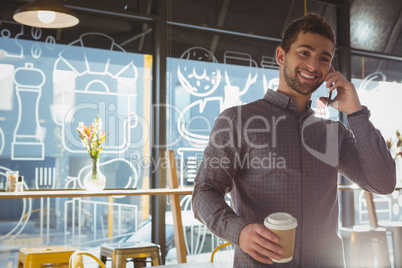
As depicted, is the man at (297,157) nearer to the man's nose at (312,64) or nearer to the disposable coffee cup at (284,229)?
the man's nose at (312,64)

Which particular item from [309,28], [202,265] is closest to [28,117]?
[202,265]

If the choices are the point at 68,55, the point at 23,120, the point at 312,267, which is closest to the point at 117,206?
the point at 23,120

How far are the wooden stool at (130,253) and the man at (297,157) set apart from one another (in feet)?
6.03

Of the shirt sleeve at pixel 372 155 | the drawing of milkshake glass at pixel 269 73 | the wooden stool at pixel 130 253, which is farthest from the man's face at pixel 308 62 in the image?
the drawing of milkshake glass at pixel 269 73

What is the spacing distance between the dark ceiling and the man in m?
2.98

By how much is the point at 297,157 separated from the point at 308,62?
295mm

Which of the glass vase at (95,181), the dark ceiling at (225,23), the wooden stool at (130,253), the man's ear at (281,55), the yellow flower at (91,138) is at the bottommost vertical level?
the wooden stool at (130,253)

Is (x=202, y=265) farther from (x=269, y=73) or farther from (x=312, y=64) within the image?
(x=269, y=73)

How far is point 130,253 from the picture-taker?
10.1 feet

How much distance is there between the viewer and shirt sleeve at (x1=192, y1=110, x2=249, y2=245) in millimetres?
1161

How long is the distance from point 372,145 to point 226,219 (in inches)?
21.7

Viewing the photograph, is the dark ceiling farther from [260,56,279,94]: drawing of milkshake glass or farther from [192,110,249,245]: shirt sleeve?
[192,110,249,245]: shirt sleeve

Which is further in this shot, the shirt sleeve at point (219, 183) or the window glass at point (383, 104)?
the window glass at point (383, 104)

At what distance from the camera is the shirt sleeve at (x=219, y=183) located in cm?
116
